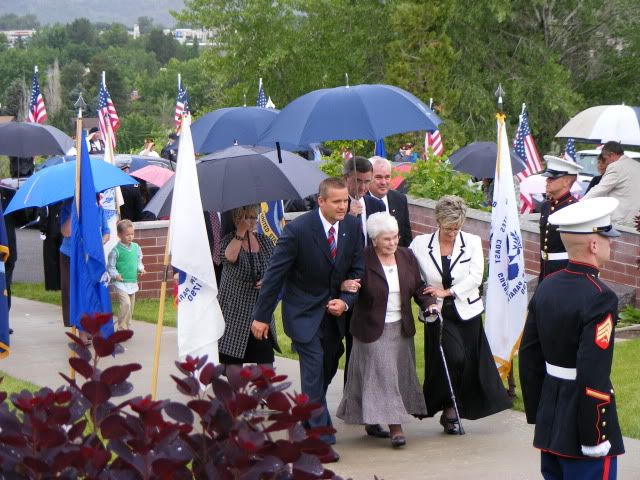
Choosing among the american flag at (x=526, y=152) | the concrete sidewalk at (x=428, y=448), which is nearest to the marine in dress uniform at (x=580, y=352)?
the concrete sidewalk at (x=428, y=448)

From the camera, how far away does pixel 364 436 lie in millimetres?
9047

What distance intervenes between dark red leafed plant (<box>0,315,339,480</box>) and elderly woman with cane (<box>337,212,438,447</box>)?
453 centimetres

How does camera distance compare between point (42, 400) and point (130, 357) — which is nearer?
point (42, 400)

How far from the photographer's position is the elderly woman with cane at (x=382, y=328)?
8.57 m

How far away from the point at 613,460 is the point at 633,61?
35.9 m

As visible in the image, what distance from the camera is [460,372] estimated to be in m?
8.95

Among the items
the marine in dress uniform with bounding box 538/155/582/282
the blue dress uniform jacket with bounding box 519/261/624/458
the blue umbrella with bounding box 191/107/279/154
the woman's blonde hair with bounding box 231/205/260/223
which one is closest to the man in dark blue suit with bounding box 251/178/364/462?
the woman's blonde hair with bounding box 231/205/260/223

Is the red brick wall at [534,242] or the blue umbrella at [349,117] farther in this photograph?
the red brick wall at [534,242]

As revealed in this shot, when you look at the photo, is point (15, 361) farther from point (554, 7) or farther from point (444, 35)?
point (554, 7)

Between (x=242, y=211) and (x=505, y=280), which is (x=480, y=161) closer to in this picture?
(x=505, y=280)

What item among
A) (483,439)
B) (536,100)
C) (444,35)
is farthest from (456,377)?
(536,100)

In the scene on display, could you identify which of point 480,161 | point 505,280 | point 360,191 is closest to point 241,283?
point 360,191

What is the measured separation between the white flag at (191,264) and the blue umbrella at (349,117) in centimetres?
129

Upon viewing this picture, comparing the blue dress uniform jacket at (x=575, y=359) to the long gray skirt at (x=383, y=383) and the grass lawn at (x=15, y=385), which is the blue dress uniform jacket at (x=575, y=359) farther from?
the grass lawn at (x=15, y=385)
